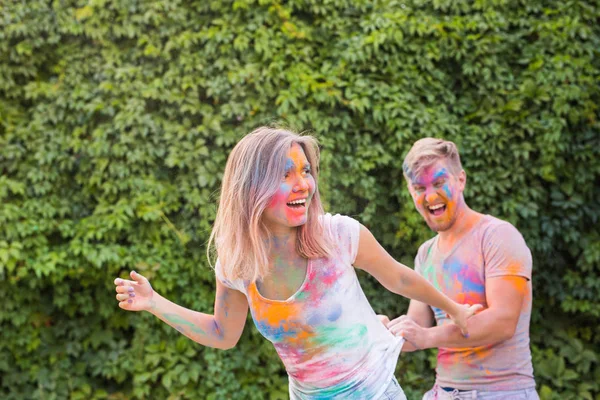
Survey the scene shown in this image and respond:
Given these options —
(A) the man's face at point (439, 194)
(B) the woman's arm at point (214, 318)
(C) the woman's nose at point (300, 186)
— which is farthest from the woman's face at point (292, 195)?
(A) the man's face at point (439, 194)

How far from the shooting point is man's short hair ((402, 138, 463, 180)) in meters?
2.98

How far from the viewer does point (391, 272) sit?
2.42 m

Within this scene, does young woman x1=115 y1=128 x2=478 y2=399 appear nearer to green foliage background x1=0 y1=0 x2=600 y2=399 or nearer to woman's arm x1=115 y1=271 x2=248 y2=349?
woman's arm x1=115 y1=271 x2=248 y2=349

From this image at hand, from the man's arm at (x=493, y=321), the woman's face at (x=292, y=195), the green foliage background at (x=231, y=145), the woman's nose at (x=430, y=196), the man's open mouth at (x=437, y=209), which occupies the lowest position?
the green foliage background at (x=231, y=145)

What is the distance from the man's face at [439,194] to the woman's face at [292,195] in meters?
0.84

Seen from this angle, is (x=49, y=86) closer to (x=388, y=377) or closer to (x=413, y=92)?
(x=413, y=92)

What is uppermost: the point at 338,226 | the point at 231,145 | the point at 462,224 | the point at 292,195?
the point at 292,195

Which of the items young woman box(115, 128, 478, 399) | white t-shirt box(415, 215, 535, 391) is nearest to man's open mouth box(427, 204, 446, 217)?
white t-shirt box(415, 215, 535, 391)

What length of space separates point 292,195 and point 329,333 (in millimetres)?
459

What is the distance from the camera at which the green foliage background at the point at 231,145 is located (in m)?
5.23

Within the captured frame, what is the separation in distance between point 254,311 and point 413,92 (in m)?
3.62

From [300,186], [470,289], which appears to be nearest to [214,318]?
[300,186]

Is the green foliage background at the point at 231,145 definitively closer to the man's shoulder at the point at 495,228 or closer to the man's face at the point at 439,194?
the man's face at the point at 439,194

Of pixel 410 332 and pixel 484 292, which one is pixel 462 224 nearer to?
pixel 484 292
